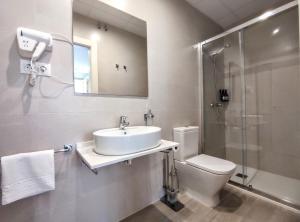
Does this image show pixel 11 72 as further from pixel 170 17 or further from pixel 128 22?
pixel 170 17

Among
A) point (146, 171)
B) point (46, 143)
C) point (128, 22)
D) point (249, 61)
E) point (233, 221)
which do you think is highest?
point (128, 22)

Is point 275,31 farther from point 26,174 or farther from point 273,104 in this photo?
point 26,174

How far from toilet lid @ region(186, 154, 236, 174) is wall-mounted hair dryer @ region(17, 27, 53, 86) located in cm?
160

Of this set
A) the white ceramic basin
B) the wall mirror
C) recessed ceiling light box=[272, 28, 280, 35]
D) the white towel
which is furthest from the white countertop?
recessed ceiling light box=[272, 28, 280, 35]

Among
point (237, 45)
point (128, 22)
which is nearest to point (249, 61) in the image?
point (237, 45)

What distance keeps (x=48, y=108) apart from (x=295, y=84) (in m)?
2.74

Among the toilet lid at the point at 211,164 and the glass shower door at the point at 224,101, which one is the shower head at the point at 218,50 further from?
the toilet lid at the point at 211,164

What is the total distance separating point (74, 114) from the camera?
1162 mm

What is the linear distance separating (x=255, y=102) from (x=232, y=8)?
1373 mm

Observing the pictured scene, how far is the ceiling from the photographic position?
203cm

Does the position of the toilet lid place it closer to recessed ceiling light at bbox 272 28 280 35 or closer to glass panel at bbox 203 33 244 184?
glass panel at bbox 203 33 244 184

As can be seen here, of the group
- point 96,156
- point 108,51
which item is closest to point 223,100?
point 108,51

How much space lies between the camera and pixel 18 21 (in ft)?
3.17

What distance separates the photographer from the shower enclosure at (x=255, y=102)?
1985mm
